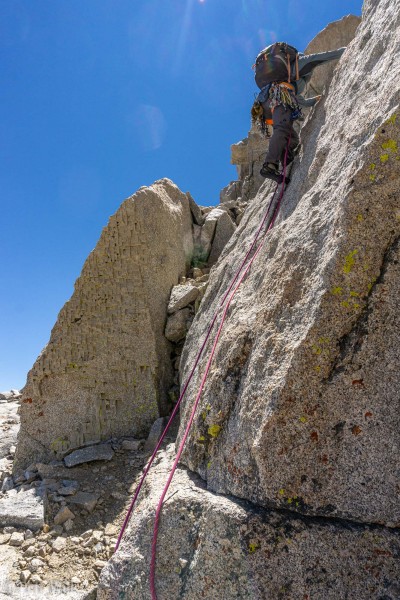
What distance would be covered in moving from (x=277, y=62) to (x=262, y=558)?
25.0 feet

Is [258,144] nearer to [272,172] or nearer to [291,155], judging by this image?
[291,155]

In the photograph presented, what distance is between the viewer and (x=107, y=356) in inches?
323

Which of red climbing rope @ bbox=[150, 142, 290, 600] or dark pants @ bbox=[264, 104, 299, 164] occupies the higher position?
dark pants @ bbox=[264, 104, 299, 164]

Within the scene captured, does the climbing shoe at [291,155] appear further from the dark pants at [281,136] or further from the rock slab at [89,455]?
the rock slab at [89,455]

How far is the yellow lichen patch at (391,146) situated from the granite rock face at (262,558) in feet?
10.2

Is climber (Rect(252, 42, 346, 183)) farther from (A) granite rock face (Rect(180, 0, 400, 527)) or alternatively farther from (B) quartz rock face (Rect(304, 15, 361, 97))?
(B) quartz rock face (Rect(304, 15, 361, 97))

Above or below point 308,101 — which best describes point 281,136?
below

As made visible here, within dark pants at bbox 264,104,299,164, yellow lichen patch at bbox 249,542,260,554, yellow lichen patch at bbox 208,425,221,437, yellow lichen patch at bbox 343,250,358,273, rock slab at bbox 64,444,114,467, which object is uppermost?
dark pants at bbox 264,104,299,164

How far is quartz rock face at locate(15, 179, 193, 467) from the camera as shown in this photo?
312 inches

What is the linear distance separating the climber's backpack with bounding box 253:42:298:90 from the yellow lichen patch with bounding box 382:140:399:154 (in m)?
4.66

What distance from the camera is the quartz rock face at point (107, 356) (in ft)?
26.0

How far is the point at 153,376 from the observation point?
8.12 meters

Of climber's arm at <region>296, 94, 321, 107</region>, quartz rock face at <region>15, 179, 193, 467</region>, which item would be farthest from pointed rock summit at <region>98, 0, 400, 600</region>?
quartz rock face at <region>15, 179, 193, 467</region>

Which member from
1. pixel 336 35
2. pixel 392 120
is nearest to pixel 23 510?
pixel 392 120
